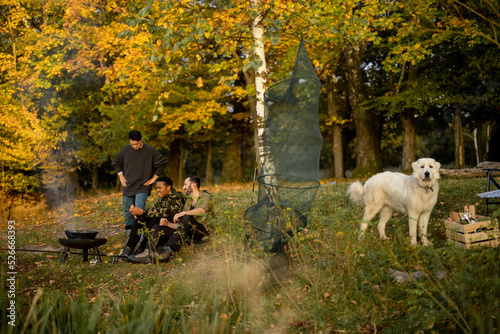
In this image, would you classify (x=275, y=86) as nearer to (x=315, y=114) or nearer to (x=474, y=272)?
(x=315, y=114)

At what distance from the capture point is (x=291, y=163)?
5.18m

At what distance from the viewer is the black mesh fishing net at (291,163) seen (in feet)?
16.7

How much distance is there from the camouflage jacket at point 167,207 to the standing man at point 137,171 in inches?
16.2

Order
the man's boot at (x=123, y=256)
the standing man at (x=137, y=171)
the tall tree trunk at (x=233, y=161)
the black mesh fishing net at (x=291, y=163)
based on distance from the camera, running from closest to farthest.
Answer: the black mesh fishing net at (x=291, y=163)
the man's boot at (x=123, y=256)
the standing man at (x=137, y=171)
the tall tree trunk at (x=233, y=161)

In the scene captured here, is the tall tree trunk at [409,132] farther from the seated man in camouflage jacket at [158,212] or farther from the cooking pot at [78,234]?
the cooking pot at [78,234]

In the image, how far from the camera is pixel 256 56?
20.0 ft

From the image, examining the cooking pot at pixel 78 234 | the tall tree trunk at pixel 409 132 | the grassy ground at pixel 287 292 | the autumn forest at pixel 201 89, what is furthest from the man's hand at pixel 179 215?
the tall tree trunk at pixel 409 132

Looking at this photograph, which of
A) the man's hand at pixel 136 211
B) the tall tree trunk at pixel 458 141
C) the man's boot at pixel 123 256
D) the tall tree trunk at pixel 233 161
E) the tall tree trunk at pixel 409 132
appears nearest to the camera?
the man's boot at pixel 123 256

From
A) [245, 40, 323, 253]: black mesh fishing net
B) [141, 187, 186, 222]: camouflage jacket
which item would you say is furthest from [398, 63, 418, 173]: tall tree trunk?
[245, 40, 323, 253]: black mesh fishing net

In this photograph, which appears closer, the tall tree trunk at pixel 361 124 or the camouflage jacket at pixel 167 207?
the camouflage jacket at pixel 167 207

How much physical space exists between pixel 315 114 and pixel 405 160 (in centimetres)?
1200

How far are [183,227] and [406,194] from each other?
3513 millimetres

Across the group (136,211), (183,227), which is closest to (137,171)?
(136,211)

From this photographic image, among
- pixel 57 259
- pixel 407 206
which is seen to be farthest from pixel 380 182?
pixel 57 259
